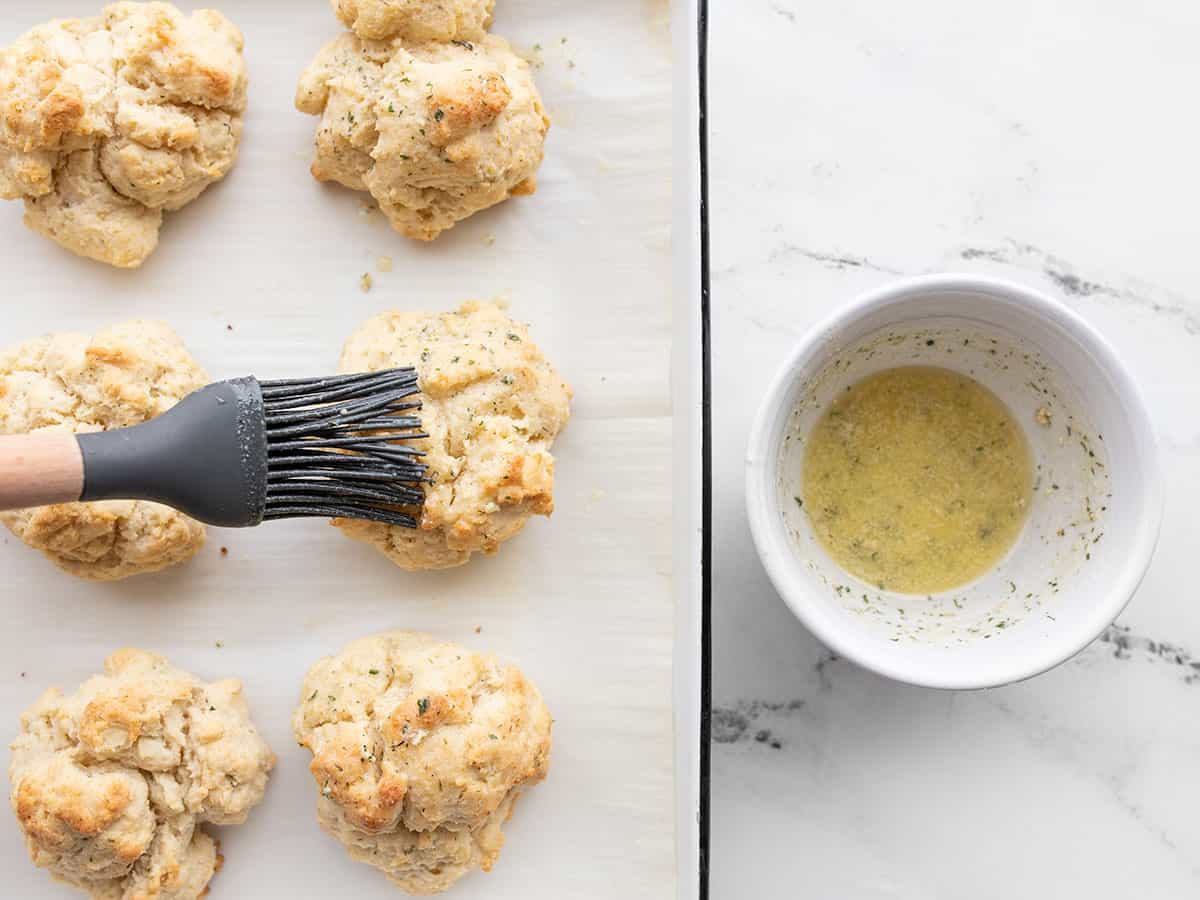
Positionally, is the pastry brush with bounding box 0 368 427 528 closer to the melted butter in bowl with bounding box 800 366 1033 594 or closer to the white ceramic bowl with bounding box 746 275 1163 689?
the white ceramic bowl with bounding box 746 275 1163 689

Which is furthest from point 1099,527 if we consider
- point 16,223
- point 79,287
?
point 16,223

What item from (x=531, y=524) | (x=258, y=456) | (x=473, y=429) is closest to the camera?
(x=258, y=456)

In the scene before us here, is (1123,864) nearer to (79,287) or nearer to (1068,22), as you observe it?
(1068,22)

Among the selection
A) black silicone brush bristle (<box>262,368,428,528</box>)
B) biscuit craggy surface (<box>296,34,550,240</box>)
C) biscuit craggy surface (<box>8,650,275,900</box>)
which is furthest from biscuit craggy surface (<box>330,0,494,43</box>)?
biscuit craggy surface (<box>8,650,275,900</box>)

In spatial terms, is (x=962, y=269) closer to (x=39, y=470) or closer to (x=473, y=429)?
(x=473, y=429)

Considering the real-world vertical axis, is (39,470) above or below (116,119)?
below

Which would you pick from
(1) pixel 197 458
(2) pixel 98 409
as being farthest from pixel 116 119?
(1) pixel 197 458
